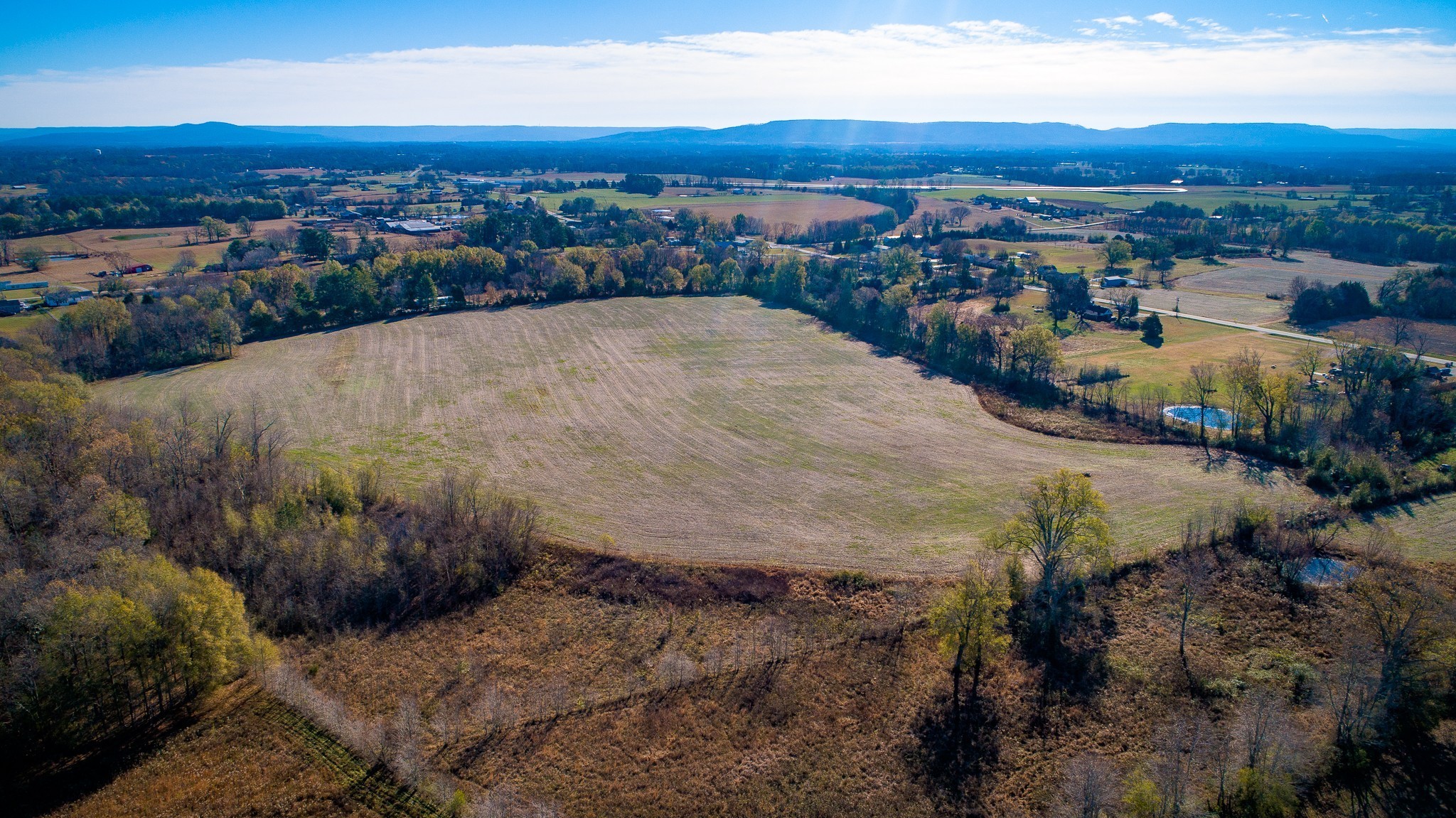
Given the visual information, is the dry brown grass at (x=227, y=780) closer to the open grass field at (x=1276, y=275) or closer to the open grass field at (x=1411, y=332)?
the open grass field at (x=1411, y=332)

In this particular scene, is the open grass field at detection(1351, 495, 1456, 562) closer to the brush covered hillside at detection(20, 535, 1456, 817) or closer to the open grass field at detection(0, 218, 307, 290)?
the brush covered hillside at detection(20, 535, 1456, 817)

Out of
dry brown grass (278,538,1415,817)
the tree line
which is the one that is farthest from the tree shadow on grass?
the tree line

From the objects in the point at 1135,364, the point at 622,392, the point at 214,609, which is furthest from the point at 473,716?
the point at 1135,364

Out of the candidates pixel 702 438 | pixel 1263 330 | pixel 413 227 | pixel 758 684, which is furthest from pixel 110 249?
pixel 1263 330

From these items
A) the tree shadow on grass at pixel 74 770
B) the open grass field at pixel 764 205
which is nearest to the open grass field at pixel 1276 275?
the open grass field at pixel 764 205

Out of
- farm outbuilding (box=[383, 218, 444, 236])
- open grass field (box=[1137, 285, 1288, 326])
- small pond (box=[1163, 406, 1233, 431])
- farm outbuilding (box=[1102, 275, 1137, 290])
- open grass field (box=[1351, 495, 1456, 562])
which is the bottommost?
open grass field (box=[1351, 495, 1456, 562])
